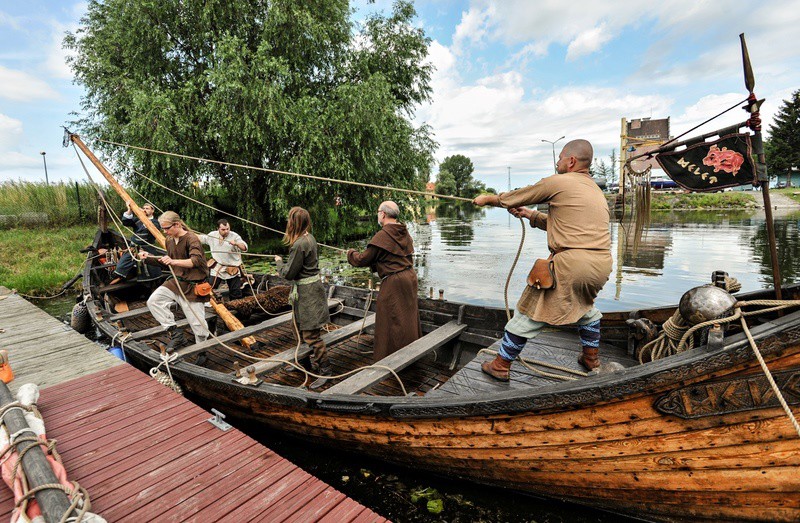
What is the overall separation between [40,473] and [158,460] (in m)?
0.74

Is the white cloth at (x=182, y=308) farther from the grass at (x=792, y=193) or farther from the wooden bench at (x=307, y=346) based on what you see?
the grass at (x=792, y=193)

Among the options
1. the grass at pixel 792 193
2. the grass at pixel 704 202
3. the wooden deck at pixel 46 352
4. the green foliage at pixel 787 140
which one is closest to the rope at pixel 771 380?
the wooden deck at pixel 46 352

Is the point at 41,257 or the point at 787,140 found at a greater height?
the point at 787,140

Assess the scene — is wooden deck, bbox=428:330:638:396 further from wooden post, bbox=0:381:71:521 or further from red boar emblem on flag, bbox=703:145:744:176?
wooden post, bbox=0:381:71:521

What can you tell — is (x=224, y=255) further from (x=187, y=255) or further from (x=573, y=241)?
(x=573, y=241)

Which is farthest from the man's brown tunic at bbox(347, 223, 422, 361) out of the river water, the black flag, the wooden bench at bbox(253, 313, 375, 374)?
the black flag

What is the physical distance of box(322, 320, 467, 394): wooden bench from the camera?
345 cm

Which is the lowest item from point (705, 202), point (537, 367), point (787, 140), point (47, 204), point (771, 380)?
point (537, 367)

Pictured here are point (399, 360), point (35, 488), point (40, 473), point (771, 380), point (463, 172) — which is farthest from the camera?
point (463, 172)

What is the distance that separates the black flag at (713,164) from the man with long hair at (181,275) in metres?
4.74

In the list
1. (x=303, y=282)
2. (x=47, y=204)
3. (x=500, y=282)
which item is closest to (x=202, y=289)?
(x=303, y=282)

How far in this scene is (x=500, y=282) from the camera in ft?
38.2

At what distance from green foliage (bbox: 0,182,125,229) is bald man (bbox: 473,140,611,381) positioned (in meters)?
18.5

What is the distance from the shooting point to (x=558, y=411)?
2.35 meters
